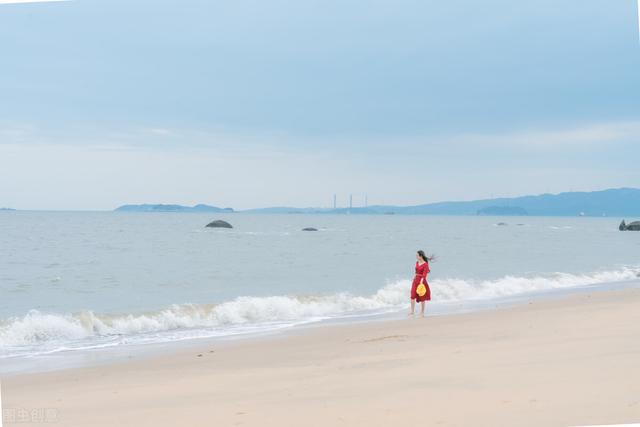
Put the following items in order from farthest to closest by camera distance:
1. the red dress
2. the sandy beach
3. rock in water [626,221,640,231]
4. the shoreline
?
rock in water [626,221,640,231], the red dress, the shoreline, the sandy beach

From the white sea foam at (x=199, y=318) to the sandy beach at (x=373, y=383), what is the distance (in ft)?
10.8

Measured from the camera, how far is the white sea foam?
14.8 meters

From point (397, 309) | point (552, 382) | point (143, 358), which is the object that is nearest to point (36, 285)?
point (397, 309)

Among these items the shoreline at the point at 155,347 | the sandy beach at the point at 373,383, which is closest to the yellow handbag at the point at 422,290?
the shoreline at the point at 155,347

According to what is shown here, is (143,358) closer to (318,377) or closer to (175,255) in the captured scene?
(318,377)

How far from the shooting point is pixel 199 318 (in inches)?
725

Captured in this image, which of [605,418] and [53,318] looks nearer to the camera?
[605,418]

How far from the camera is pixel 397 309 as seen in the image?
813 inches

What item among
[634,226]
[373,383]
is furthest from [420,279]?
[634,226]

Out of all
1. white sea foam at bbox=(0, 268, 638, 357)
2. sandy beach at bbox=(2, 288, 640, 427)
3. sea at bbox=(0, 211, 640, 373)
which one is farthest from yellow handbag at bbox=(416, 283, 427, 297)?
sandy beach at bbox=(2, 288, 640, 427)

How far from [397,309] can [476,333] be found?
307 inches

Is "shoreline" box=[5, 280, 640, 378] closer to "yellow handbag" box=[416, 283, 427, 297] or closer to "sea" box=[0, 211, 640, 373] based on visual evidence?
"sea" box=[0, 211, 640, 373]

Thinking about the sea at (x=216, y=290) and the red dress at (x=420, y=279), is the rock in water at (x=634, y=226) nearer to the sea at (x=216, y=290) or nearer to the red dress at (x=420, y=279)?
the sea at (x=216, y=290)

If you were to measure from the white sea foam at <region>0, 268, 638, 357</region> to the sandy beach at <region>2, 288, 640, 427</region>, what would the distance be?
3.29m
